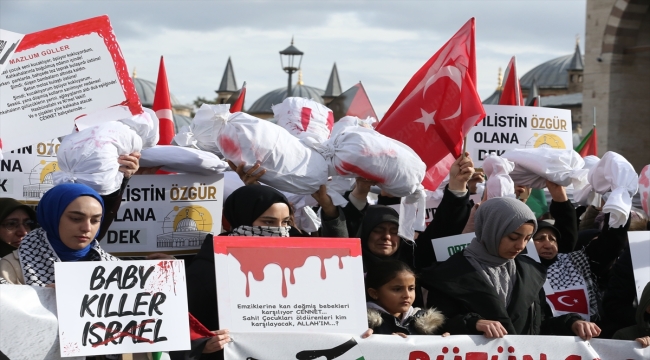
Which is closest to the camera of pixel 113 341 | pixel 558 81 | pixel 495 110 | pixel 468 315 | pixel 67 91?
pixel 113 341

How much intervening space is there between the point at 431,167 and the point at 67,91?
→ 85.2 inches

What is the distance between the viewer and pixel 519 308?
17.2 ft

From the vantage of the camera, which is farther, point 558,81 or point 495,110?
point 558,81

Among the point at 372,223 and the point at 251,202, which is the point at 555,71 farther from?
the point at 251,202

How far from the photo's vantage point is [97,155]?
15.9 feet

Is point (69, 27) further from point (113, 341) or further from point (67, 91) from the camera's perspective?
point (113, 341)

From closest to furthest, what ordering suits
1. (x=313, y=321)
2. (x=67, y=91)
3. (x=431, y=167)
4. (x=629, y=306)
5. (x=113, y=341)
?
(x=113, y=341) < (x=313, y=321) < (x=67, y=91) < (x=629, y=306) < (x=431, y=167)

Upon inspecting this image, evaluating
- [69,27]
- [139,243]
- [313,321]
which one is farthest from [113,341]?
[69,27]

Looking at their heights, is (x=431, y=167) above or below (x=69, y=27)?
below

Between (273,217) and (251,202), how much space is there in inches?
4.7

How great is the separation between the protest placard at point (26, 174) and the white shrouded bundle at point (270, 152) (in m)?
1.23

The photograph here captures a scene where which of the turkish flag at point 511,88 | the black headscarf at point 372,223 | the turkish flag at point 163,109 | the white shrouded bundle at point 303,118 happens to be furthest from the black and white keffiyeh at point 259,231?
the turkish flag at point 511,88

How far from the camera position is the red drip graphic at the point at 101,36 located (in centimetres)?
543

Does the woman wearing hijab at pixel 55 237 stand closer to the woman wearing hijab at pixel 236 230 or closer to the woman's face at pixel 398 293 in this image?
the woman wearing hijab at pixel 236 230
